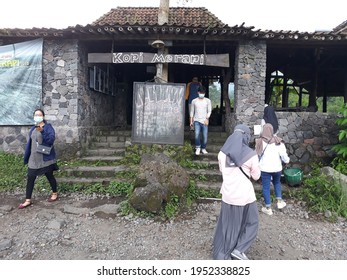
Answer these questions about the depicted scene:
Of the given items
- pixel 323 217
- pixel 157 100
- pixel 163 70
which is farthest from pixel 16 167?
pixel 323 217

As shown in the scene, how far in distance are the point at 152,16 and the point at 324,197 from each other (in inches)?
361

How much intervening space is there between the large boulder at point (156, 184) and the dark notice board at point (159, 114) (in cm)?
117

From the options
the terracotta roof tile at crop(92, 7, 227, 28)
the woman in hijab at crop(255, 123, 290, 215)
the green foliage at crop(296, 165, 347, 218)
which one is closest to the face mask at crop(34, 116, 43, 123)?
the woman in hijab at crop(255, 123, 290, 215)

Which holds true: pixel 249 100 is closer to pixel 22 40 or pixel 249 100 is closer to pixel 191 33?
pixel 191 33

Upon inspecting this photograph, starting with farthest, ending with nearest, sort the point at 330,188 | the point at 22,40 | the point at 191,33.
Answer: the point at 22,40 < the point at 191,33 < the point at 330,188

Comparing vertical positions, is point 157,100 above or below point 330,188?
above

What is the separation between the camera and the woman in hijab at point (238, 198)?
2.69 m

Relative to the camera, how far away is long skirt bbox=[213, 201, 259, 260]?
2.75 metres

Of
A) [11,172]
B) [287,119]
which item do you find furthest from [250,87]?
[11,172]

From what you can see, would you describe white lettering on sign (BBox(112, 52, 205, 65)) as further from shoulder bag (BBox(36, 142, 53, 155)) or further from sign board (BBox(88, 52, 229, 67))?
shoulder bag (BBox(36, 142, 53, 155))

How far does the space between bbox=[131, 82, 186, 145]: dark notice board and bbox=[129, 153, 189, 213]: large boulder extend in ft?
3.82

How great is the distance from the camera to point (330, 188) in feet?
14.5

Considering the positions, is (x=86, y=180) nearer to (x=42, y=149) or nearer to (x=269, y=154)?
(x=42, y=149)
